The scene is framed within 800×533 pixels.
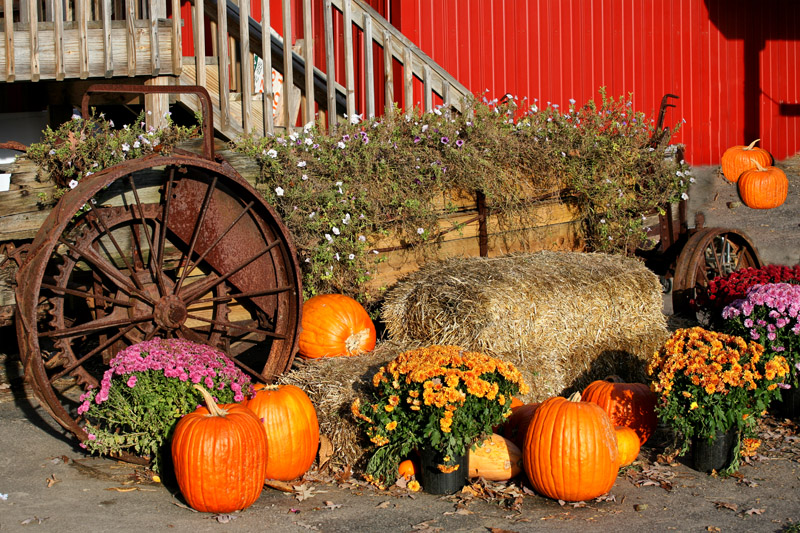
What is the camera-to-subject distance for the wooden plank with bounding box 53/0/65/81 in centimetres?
600

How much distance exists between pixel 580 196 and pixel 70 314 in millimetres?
4337

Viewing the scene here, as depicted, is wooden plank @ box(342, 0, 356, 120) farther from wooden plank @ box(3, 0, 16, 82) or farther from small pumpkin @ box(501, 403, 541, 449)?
small pumpkin @ box(501, 403, 541, 449)

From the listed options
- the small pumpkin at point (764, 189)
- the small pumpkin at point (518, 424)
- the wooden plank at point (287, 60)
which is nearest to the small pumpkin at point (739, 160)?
the small pumpkin at point (764, 189)

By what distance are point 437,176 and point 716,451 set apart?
2.83 metres

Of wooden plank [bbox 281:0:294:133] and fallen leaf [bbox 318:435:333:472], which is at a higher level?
wooden plank [bbox 281:0:294:133]

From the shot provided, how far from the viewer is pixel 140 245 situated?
521cm

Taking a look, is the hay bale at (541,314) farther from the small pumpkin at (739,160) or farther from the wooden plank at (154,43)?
the small pumpkin at (739,160)

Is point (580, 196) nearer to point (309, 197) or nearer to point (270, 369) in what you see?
point (309, 197)

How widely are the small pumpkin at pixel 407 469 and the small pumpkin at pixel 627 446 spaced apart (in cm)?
114

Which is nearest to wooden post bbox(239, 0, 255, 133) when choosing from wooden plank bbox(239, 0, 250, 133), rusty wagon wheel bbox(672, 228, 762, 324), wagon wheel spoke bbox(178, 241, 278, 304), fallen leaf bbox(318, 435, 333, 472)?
wooden plank bbox(239, 0, 250, 133)

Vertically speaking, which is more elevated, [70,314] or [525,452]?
Answer: [70,314]

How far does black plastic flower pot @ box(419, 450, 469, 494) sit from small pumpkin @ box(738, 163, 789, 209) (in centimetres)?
866

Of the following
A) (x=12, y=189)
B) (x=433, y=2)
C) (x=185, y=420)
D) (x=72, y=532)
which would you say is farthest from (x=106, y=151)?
(x=433, y=2)

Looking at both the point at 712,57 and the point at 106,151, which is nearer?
the point at 106,151
